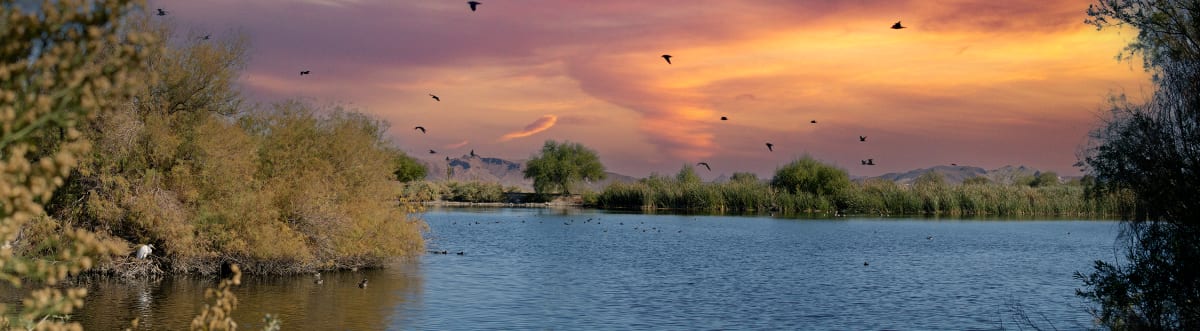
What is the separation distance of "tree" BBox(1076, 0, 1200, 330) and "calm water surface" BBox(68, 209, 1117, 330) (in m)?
4.36

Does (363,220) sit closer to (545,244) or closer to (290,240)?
(290,240)

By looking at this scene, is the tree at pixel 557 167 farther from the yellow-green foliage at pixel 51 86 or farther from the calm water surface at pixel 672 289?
the yellow-green foliage at pixel 51 86

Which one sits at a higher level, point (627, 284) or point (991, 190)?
point (991, 190)

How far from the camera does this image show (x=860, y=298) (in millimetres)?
26234

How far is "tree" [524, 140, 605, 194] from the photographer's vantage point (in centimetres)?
12925

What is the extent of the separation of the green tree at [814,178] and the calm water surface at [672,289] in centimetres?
4110

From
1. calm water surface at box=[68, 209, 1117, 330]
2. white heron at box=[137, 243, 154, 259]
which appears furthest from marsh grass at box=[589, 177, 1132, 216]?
white heron at box=[137, 243, 154, 259]

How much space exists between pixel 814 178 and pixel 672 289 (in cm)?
6731

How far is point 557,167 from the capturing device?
130 metres

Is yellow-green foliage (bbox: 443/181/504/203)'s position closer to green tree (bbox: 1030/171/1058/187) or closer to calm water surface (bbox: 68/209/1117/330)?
calm water surface (bbox: 68/209/1117/330)

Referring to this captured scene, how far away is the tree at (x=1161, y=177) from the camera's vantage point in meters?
15.2

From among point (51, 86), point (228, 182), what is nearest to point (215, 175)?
point (228, 182)

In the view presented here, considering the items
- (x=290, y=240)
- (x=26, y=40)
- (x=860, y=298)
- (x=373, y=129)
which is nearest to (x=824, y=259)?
(x=860, y=298)

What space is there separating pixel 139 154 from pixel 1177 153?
2642cm
